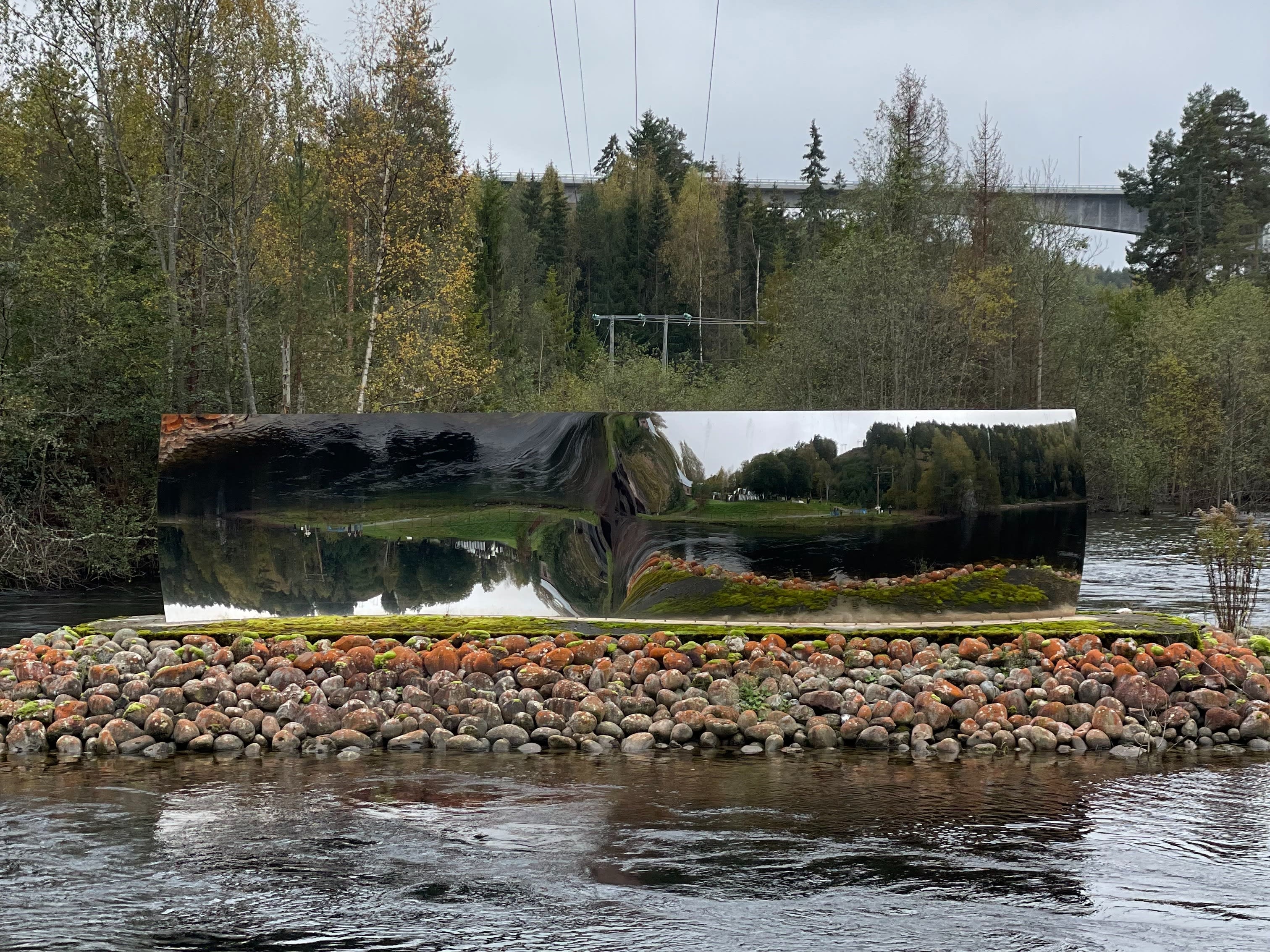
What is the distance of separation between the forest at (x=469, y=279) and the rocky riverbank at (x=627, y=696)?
1063 centimetres

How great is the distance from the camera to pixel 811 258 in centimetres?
4453

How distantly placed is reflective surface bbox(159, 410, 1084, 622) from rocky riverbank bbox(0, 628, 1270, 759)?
0.71 metres

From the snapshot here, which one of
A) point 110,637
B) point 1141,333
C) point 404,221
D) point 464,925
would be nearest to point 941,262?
point 1141,333

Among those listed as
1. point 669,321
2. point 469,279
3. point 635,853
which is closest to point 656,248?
point 669,321

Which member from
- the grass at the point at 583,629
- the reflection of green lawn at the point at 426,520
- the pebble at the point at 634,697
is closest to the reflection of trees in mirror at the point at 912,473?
the grass at the point at 583,629

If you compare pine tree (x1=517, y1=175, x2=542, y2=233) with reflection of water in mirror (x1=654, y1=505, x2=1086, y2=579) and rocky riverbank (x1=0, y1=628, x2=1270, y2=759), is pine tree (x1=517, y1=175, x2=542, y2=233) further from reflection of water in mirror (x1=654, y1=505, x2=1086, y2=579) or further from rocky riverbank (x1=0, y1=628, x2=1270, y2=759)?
rocky riverbank (x1=0, y1=628, x2=1270, y2=759)

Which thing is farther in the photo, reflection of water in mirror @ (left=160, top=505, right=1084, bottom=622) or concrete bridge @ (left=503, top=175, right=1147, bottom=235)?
concrete bridge @ (left=503, top=175, right=1147, bottom=235)

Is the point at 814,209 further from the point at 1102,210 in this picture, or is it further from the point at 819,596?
the point at 819,596

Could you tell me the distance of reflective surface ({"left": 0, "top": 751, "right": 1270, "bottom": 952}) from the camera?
19.1 ft

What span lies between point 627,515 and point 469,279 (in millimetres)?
20847

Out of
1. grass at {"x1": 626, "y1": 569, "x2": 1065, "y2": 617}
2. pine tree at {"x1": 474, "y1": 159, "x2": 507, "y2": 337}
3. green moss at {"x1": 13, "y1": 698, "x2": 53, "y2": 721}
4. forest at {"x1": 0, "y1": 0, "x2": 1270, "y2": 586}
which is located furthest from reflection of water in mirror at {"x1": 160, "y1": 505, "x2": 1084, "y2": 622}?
pine tree at {"x1": 474, "y1": 159, "x2": 507, "y2": 337}

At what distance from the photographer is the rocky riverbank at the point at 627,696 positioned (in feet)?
30.2

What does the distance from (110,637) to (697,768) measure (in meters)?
5.20

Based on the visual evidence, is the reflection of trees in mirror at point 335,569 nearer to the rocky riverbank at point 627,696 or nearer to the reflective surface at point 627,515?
the reflective surface at point 627,515
